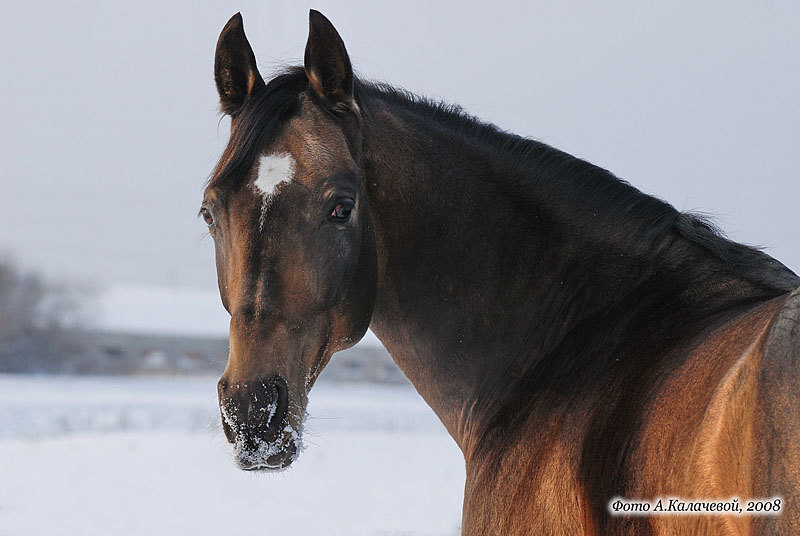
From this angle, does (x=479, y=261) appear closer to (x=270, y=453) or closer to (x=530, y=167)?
(x=530, y=167)

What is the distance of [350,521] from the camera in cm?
681

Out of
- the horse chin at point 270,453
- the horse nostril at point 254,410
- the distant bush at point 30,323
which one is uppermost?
the distant bush at point 30,323

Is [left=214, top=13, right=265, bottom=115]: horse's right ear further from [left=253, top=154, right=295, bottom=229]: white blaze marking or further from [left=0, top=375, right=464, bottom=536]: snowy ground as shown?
[left=0, top=375, right=464, bottom=536]: snowy ground

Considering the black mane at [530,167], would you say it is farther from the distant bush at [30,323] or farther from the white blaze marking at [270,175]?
the distant bush at [30,323]

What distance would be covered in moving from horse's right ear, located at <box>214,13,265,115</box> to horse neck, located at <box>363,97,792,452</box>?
505 mm

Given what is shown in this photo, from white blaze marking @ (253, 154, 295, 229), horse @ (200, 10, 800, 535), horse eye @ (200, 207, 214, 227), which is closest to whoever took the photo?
horse @ (200, 10, 800, 535)

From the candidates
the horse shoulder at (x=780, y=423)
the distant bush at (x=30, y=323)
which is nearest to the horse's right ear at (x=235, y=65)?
the horse shoulder at (x=780, y=423)

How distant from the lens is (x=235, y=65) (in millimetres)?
2857

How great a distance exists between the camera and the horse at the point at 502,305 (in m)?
1.87

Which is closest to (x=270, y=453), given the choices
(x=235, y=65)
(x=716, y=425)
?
(x=716, y=425)

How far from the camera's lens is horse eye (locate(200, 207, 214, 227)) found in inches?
104

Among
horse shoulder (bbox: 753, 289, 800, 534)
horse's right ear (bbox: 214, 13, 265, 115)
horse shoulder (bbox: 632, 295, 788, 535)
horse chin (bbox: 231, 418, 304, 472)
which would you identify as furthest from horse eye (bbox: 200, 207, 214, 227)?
horse shoulder (bbox: 753, 289, 800, 534)

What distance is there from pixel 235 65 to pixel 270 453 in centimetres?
155

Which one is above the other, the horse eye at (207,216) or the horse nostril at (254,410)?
the horse eye at (207,216)
